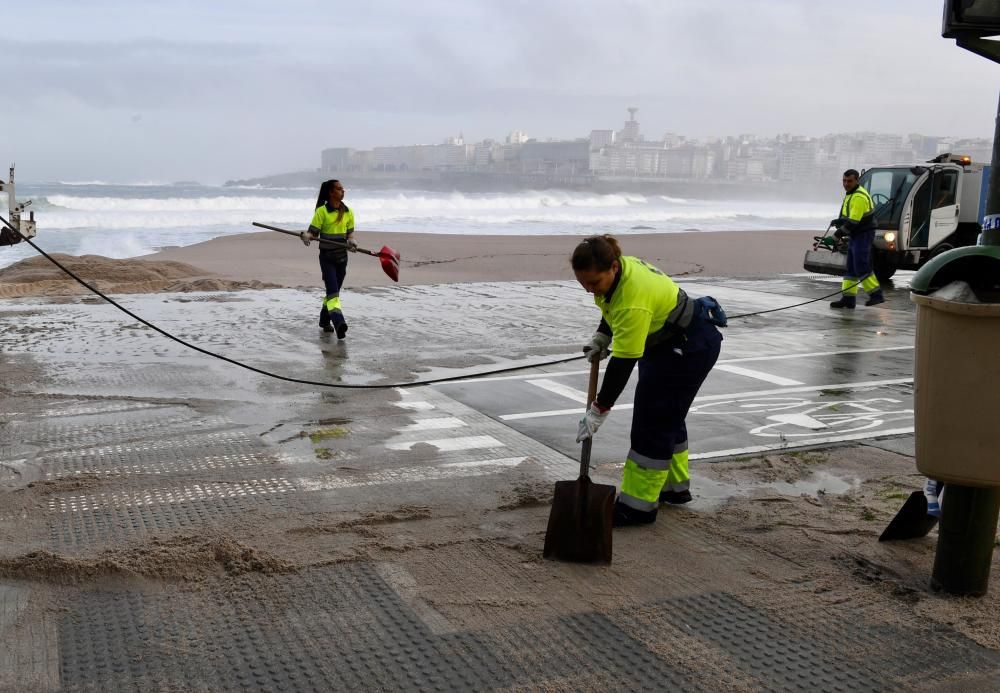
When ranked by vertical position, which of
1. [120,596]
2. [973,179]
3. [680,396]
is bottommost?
[120,596]

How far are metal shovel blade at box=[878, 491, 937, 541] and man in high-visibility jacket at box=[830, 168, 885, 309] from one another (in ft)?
30.4

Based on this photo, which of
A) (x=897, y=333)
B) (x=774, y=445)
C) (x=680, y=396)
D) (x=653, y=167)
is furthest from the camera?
(x=653, y=167)

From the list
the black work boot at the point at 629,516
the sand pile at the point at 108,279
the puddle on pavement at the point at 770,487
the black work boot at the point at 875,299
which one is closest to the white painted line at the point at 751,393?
the puddle on pavement at the point at 770,487

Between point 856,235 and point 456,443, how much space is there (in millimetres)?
9134

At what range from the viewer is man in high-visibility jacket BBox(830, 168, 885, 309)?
13461 millimetres

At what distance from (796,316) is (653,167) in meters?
112

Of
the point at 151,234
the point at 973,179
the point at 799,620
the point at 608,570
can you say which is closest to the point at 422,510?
the point at 608,570

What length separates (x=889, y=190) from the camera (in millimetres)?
17469

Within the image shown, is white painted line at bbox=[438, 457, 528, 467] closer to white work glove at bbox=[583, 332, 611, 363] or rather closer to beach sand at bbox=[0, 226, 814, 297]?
white work glove at bbox=[583, 332, 611, 363]

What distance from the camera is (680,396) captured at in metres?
4.93

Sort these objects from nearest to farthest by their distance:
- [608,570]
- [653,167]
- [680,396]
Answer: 1. [608,570]
2. [680,396]
3. [653,167]

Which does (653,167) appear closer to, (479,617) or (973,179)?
(973,179)

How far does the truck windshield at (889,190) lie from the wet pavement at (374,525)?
832 cm

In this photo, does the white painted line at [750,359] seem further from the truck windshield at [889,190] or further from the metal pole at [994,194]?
the truck windshield at [889,190]
